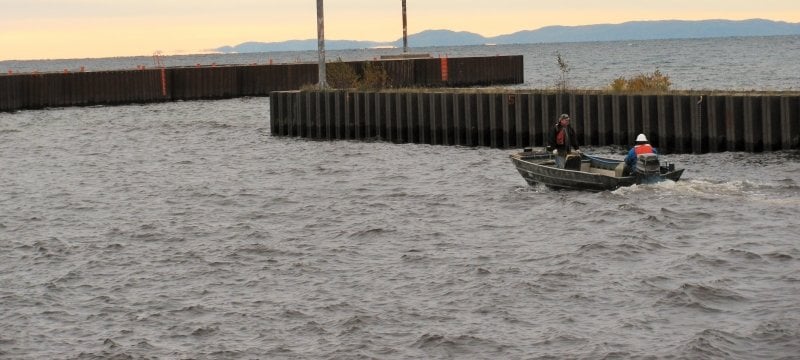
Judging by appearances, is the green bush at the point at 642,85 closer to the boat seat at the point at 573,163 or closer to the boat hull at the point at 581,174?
A: the boat hull at the point at 581,174

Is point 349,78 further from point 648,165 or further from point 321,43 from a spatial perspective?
point 648,165

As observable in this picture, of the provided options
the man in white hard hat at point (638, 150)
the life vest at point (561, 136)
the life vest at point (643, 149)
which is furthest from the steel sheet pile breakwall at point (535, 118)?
the life vest at point (643, 149)

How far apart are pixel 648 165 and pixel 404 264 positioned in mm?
8176

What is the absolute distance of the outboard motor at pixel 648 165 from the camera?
1154 inches

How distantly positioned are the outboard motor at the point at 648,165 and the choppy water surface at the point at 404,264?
65 cm

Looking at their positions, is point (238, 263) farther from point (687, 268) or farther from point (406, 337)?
point (687, 268)

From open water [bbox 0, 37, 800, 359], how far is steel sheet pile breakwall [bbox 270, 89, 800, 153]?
2.85 ft

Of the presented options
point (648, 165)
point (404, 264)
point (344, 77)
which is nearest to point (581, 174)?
point (648, 165)

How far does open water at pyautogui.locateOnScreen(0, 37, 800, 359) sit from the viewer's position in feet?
60.8

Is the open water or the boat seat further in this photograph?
the boat seat

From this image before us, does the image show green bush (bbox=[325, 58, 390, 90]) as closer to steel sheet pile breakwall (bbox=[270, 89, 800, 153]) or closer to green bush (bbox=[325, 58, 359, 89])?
green bush (bbox=[325, 58, 359, 89])

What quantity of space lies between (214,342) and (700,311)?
25.4 feet

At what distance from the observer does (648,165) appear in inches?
1161

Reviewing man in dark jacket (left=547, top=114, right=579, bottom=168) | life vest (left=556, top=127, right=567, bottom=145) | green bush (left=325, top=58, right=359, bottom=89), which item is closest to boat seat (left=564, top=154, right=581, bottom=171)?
man in dark jacket (left=547, top=114, right=579, bottom=168)
